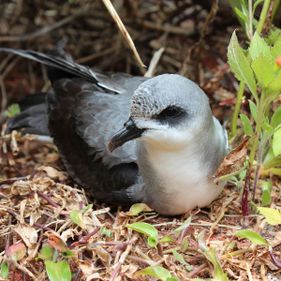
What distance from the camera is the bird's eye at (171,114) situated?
2.73 meters

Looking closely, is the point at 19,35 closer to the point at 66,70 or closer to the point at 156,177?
the point at 66,70

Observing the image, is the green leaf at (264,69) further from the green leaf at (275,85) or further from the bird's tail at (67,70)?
the bird's tail at (67,70)

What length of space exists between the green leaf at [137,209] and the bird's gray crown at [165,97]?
498 mm

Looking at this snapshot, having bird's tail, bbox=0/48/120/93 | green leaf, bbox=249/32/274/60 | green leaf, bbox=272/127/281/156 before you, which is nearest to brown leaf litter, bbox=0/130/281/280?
green leaf, bbox=272/127/281/156

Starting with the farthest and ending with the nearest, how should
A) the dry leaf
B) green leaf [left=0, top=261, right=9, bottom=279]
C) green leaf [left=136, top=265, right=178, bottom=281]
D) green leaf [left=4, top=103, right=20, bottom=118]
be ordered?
green leaf [left=4, top=103, right=20, bottom=118] → the dry leaf → green leaf [left=0, top=261, right=9, bottom=279] → green leaf [left=136, top=265, right=178, bottom=281]

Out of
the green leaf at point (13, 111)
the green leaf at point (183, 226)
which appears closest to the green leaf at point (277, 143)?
the green leaf at point (183, 226)

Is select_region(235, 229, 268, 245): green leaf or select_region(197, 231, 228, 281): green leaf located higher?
select_region(235, 229, 268, 245): green leaf

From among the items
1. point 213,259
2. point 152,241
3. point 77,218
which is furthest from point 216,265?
point 77,218

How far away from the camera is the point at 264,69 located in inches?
102

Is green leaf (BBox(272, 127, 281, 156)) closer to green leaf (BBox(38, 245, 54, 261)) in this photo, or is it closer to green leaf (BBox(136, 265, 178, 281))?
green leaf (BBox(136, 265, 178, 281))

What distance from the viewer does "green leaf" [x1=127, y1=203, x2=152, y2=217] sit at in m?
3.01

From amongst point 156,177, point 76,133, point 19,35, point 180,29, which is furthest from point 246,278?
point 19,35

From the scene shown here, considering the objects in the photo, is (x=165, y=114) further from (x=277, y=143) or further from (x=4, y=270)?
(x=4, y=270)

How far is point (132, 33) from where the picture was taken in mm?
4457
